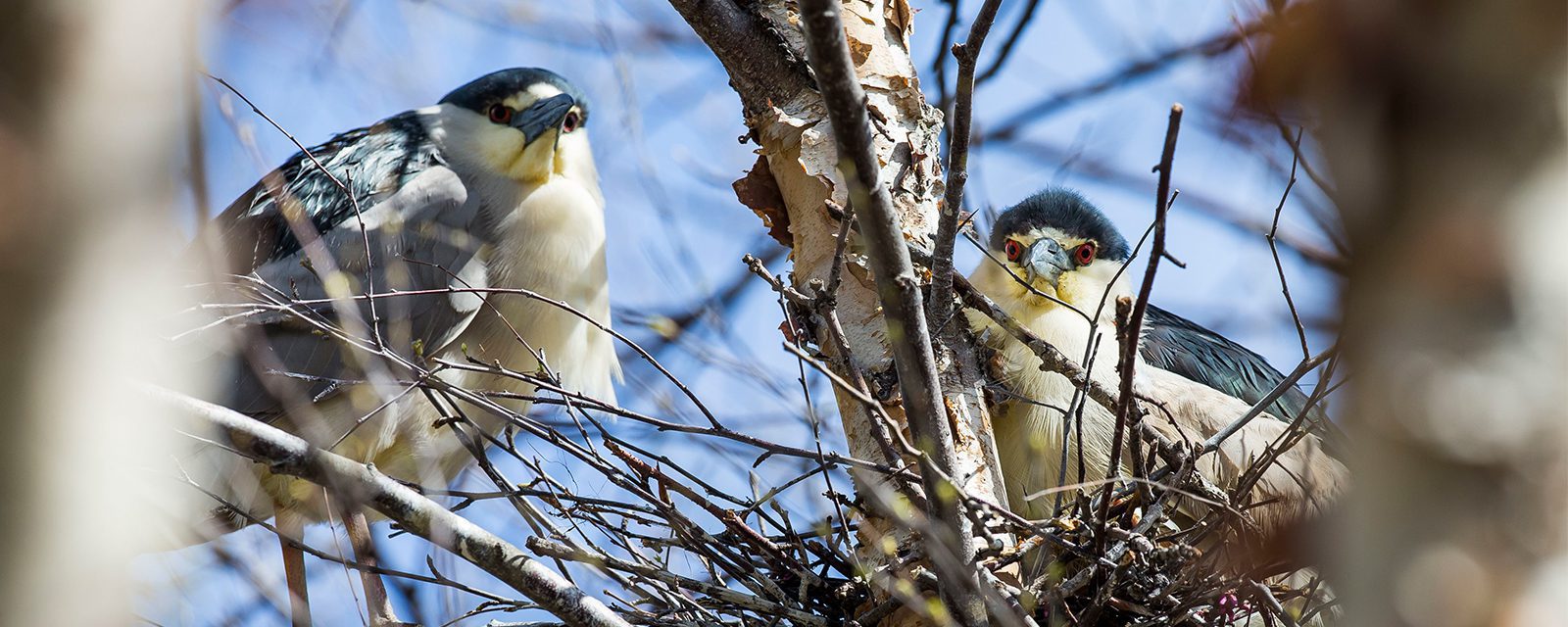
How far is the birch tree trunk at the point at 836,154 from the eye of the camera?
2451 mm

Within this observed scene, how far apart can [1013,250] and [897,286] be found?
1895mm

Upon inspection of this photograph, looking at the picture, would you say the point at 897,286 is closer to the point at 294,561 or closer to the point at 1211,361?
the point at 1211,361

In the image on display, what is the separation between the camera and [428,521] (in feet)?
6.82

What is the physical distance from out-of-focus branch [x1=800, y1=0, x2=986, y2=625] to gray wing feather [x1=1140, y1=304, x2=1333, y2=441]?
166 centimetres

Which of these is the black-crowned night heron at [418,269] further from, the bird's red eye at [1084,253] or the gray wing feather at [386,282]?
the bird's red eye at [1084,253]

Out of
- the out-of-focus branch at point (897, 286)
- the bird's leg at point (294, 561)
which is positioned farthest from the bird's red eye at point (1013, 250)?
the bird's leg at point (294, 561)

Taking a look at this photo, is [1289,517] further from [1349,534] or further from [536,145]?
[536,145]

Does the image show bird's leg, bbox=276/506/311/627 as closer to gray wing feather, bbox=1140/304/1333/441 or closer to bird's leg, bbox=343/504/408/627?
bird's leg, bbox=343/504/408/627

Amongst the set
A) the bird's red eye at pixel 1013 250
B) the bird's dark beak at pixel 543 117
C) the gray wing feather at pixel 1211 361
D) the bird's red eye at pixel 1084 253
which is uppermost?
the bird's dark beak at pixel 543 117

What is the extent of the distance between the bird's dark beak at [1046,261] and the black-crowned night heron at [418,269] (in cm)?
123

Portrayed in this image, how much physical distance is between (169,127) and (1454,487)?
2.91ft

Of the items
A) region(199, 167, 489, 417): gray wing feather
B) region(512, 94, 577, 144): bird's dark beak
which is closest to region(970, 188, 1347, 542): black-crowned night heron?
region(512, 94, 577, 144): bird's dark beak

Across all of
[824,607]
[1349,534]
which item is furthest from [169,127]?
[824,607]

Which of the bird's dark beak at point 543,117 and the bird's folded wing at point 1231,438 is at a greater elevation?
the bird's dark beak at point 543,117
